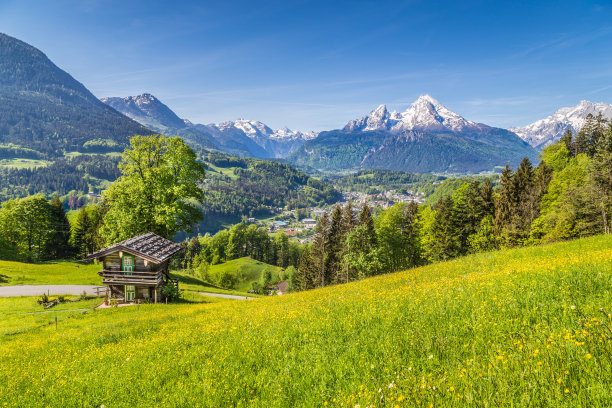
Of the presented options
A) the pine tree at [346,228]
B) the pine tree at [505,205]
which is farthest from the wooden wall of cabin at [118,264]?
the pine tree at [505,205]

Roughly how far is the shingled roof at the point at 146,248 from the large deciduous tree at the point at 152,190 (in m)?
2.08

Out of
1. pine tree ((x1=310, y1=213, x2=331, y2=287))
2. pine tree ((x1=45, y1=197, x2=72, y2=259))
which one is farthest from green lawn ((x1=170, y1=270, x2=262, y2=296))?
pine tree ((x1=45, y1=197, x2=72, y2=259))

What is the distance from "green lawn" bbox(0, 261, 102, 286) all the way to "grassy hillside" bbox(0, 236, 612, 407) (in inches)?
1310

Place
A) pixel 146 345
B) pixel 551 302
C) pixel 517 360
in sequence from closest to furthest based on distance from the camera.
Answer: pixel 517 360 → pixel 551 302 → pixel 146 345

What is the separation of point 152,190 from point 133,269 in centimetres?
903

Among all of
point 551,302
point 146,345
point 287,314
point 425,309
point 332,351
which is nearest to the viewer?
point 551,302

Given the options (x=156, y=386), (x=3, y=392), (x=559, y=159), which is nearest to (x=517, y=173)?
(x=559, y=159)

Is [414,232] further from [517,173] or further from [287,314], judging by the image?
[287,314]

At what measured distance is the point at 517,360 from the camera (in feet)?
13.3

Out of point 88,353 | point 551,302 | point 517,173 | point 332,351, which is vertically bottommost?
point 88,353

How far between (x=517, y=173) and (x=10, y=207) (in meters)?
98.0

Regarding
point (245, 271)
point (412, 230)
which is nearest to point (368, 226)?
point (412, 230)

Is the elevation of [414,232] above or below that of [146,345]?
below

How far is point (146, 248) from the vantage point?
28625 mm
